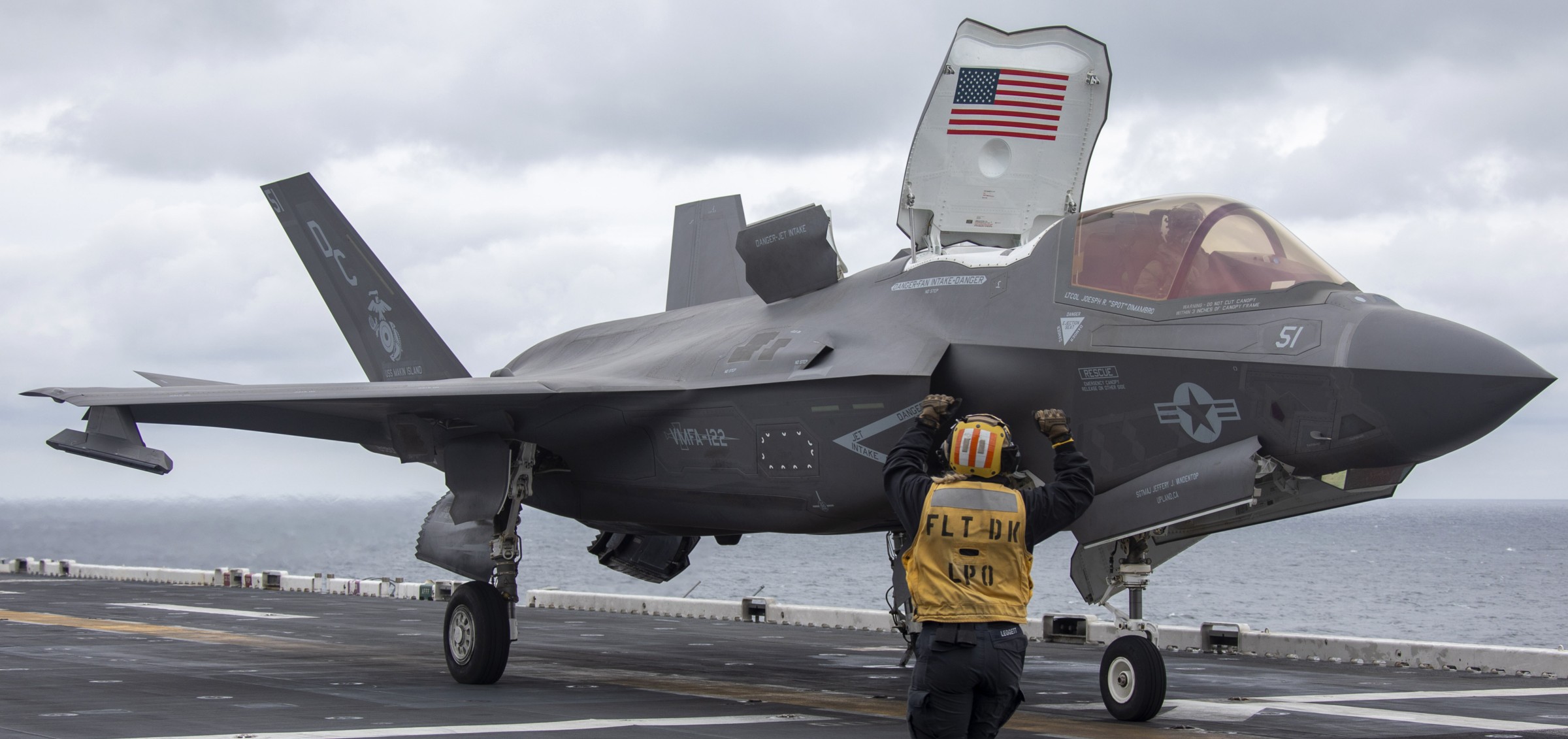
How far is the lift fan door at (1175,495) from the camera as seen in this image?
8250 millimetres

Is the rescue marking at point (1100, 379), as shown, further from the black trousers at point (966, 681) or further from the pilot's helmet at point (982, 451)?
the black trousers at point (966, 681)

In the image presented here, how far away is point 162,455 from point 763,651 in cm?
688

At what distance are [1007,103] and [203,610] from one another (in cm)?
1466

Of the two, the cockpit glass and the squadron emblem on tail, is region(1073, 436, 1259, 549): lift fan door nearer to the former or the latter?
the cockpit glass

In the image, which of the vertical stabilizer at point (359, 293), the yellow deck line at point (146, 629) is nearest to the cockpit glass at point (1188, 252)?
the vertical stabilizer at point (359, 293)

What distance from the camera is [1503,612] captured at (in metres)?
60.8

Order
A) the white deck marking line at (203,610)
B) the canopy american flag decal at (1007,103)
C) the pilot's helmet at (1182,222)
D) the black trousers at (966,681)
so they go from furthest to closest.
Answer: the white deck marking line at (203,610) → the canopy american flag decal at (1007,103) → the pilot's helmet at (1182,222) → the black trousers at (966,681)

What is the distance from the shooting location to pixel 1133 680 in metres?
8.97

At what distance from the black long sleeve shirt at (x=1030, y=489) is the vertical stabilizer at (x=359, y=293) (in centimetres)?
978

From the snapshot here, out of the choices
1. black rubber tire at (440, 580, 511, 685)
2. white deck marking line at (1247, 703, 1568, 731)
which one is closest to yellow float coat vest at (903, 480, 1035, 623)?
white deck marking line at (1247, 703, 1568, 731)

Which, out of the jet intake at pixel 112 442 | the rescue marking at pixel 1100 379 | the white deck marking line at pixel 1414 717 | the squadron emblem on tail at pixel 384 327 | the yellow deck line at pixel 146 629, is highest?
the squadron emblem on tail at pixel 384 327

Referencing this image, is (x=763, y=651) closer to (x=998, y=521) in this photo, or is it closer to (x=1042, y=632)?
(x=1042, y=632)

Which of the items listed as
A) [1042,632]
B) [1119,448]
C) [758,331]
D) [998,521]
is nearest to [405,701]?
[758,331]

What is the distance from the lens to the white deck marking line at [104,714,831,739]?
25.9 ft
